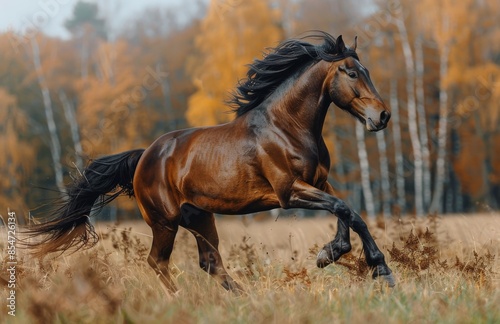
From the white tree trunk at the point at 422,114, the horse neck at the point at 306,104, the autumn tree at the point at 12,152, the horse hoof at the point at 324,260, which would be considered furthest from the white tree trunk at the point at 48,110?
the horse hoof at the point at 324,260

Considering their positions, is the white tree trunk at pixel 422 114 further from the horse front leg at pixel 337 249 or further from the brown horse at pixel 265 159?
the horse front leg at pixel 337 249

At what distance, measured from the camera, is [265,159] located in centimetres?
590

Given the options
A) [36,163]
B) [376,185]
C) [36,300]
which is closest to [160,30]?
[36,163]

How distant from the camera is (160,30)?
34.8m

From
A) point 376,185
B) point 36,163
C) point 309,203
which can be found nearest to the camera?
point 309,203

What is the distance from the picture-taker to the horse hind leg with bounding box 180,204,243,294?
Answer: 6473mm

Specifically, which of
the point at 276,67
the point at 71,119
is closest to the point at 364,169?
the point at 71,119

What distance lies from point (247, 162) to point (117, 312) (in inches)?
78.1

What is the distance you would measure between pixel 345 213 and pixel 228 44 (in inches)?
734

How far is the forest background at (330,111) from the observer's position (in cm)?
2331

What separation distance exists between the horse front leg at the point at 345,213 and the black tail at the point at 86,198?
2.04 m

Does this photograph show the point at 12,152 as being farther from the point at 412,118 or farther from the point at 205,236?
the point at 205,236

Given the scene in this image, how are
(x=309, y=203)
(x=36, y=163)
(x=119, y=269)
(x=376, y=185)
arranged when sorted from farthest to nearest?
1. (x=376, y=185)
2. (x=36, y=163)
3. (x=119, y=269)
4. (x=309, y=203)

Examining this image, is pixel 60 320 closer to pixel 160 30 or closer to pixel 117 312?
pixel 117 312
